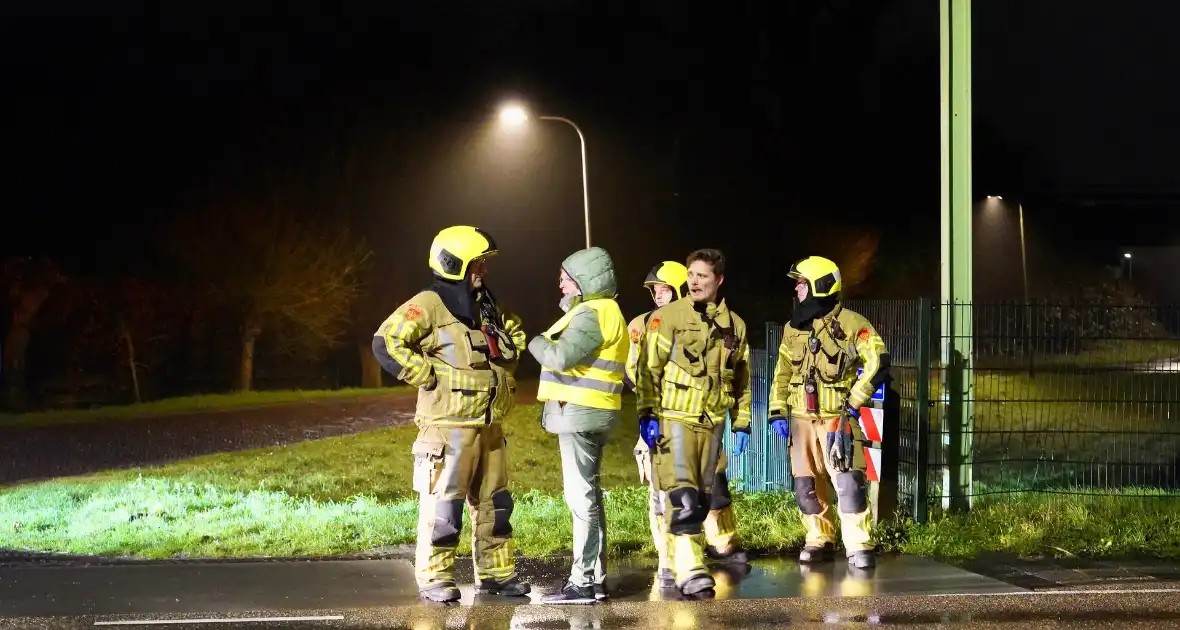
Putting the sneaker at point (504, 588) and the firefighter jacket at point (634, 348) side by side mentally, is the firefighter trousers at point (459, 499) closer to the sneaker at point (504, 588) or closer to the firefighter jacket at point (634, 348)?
the sneaker at point (504, 588)

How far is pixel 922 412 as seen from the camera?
891cm

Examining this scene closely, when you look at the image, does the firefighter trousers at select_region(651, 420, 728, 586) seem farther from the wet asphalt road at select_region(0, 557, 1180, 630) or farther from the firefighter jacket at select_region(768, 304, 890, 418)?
the firefighter jacket at select_region(768, 304, 890, 418)

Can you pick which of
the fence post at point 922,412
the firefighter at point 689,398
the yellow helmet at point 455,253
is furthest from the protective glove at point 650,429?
the fence post at point 922,412

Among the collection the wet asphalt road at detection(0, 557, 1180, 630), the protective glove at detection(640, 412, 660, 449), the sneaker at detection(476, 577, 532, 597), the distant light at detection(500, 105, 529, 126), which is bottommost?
the wet asphalt road at detection(0, 557, 1180, 630)

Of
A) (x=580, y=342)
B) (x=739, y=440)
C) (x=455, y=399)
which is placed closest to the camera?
(x=580, y=342)

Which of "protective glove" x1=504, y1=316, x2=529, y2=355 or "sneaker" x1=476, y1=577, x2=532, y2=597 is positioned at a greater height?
"protective glove" x1=504, y1=316, x2=529, y2=355

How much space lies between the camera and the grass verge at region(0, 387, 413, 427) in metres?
25.7

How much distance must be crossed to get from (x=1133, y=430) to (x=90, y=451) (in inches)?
575

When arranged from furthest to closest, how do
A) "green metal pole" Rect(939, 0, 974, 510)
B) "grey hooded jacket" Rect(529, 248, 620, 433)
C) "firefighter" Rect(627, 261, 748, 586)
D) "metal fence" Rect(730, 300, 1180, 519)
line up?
"green metal pole" Rect(939, 0, 974, 510)
"metal fence" Rect(730, 300, 1180, 519)
"firefighter" Rect(627, 261, 748, 586)
"grey hooded jacket" Rect(529, 248, 620, 433)

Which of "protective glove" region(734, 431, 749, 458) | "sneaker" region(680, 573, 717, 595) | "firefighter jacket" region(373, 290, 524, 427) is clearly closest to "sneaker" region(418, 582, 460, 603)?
"firefighter jacket" region(373, 290, 524, 427)

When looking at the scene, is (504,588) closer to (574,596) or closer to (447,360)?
(574,596)

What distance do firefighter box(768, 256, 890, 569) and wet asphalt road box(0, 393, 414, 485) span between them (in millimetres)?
9999

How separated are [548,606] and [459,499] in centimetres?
79

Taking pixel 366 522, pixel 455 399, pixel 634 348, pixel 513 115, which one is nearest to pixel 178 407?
pixel 513 115
